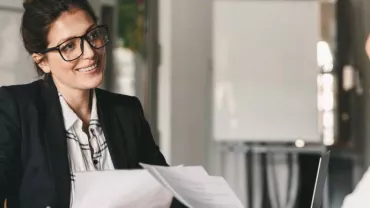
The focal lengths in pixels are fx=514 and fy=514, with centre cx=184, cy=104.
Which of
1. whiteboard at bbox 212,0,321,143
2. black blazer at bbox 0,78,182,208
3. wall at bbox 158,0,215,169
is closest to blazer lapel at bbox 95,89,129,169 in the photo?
black blazer at bbox 0,78,182,208

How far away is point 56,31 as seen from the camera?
2.90 feet

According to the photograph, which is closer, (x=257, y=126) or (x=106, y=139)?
(x=106, y=139)

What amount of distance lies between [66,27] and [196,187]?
37cm

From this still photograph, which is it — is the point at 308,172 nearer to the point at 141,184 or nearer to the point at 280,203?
the point at 280,203

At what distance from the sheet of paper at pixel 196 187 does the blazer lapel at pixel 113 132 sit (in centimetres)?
22

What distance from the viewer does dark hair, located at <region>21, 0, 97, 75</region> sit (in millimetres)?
881

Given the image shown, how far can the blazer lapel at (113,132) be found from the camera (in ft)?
3.02

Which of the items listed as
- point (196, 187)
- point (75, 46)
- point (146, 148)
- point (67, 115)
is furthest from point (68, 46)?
point (196, 187)

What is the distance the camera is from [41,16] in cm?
89

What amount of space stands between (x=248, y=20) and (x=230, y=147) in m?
0.53

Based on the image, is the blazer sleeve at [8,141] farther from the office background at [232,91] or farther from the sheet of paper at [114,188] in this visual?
the office background at [232,91]

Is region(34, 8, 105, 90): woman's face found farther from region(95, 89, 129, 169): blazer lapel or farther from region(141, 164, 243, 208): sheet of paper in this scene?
region(141, 164, 243, 208): sheet of paper

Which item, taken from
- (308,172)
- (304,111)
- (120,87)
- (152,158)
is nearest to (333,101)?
(304,111)

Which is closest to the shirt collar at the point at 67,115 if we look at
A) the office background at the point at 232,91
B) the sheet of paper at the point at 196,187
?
the sheet of paper at the point at 196,187
